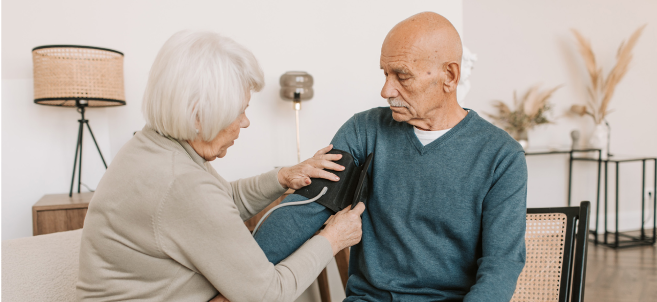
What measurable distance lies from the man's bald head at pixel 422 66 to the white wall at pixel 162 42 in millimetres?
1516

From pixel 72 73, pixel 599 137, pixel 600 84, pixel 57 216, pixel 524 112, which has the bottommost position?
pixel 57 216

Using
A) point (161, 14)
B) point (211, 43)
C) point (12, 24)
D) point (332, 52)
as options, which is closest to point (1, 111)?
point (12, 24)

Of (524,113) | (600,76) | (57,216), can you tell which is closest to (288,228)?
(57,216)

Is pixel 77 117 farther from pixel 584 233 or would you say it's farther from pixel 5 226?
pixel 584 233

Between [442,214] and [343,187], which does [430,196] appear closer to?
[442,214]

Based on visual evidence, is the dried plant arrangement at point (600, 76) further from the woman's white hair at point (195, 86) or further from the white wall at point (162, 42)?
the woman's white hair at point (195, 86)

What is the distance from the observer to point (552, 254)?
3.92 feet

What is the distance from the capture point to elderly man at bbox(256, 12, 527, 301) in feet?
3.49

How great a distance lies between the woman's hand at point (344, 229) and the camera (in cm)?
104

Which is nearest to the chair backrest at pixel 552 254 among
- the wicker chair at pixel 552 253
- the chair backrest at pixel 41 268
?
the wicker chair at pixel 552 253

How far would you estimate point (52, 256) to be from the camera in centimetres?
129

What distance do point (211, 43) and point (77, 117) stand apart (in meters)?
1.96

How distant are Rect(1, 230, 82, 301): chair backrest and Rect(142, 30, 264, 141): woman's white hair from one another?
61 centimetres

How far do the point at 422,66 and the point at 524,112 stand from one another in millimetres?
3172
